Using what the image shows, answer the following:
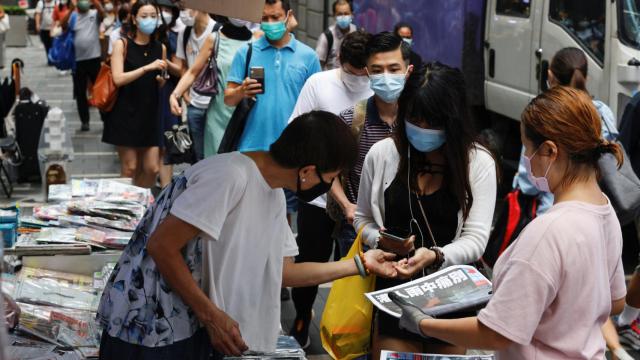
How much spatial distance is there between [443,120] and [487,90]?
7.00 meters

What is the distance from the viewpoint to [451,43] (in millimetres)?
11211

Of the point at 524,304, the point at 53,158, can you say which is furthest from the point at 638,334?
the point at 53,158

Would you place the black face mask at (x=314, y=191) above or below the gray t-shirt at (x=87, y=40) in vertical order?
above

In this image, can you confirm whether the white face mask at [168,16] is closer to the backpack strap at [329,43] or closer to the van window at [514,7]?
the backpack strap at [329,43]

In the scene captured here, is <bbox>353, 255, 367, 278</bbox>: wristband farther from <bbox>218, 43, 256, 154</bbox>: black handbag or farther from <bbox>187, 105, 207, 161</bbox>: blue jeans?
<bbox>187, 105, 207, 161</bbox>: blue jeans

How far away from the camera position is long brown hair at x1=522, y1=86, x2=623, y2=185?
2715 mm

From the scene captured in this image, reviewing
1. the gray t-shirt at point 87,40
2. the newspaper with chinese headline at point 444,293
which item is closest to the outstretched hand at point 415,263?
the newspaper with chinese headline at point 444,293

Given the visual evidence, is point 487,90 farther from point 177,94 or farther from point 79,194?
point 79,194

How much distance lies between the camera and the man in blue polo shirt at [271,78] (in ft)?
20.2

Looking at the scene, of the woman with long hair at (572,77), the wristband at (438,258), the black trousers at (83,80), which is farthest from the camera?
the black trousers at (83,80)

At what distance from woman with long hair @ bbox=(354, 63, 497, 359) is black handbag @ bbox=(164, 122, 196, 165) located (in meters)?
A: 4.11

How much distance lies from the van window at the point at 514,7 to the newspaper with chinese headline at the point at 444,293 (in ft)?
22.4

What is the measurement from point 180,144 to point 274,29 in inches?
84.1

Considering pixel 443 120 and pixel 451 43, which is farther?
pixel 451 43
